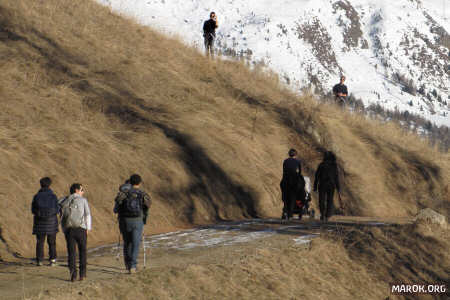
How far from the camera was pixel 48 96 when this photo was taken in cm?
2155

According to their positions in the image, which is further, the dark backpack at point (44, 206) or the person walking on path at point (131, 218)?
the dark backpack at point (44, 206)

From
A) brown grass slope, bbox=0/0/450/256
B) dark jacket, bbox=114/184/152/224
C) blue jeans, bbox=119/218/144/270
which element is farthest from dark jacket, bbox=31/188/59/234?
brown grass slope, bbox=0/0/450/256

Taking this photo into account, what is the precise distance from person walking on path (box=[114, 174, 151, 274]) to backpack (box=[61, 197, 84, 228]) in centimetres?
62

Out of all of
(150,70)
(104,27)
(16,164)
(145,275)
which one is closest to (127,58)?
(150,70)

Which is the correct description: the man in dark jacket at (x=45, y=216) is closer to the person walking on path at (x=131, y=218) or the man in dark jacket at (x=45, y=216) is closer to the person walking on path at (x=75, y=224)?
the person walking on path at (x=75, y=224)

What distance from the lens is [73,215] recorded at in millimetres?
11000

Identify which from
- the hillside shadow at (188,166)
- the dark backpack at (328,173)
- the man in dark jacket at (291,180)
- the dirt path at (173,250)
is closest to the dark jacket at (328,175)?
the dark backpack at (328,173)

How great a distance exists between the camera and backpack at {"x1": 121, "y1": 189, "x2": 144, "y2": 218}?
1127 cm

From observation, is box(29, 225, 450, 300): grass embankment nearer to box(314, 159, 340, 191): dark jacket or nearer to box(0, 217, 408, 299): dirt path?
box(0, 217, 408, 299): dirt path

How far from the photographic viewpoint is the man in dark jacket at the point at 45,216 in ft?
39.0

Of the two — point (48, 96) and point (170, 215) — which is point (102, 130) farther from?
point (170, 215)

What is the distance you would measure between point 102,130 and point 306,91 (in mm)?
13994

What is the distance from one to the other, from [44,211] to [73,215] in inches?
44.8

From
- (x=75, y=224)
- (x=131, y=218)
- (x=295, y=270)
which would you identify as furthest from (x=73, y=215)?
(x=295, y=270)
